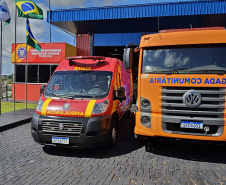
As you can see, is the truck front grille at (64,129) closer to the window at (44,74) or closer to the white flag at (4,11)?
the white flag at (4,11)

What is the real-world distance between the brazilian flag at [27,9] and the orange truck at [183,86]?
689 cm

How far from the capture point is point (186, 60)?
4.42m

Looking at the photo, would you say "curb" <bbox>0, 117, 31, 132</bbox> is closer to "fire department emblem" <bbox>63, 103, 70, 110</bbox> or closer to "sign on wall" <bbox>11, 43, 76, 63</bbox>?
"fire department emblem" <bbox>63, 103, 70, 110</bbox>

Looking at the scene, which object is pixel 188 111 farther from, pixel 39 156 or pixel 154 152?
pixel 39 156

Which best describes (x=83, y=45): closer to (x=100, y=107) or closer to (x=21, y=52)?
(x=21, y=52)

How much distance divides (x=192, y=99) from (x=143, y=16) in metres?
9.71

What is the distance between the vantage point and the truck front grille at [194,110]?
410 centimetres

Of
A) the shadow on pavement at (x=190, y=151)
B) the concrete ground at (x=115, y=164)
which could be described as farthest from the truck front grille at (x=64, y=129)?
the shadow on pavement at (x=190, y=151)

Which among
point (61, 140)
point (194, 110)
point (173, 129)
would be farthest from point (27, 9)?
point (194, 110)

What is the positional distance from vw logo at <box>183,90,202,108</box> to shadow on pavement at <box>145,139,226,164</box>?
37.6 inches

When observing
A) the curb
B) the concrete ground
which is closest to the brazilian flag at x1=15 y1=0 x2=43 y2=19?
the curb

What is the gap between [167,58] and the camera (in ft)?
14.9

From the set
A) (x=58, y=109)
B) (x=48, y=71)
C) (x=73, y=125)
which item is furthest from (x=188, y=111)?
(x=48, y=71)

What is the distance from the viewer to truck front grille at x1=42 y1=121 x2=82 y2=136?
14.5 feet
